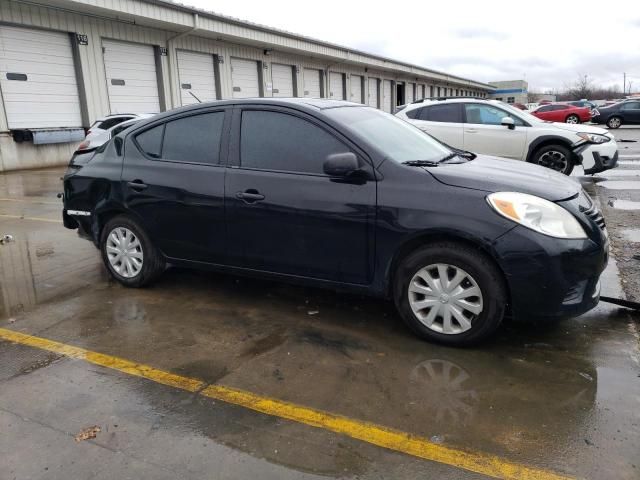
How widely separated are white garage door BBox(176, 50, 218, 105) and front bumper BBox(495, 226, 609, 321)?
58.8 feet

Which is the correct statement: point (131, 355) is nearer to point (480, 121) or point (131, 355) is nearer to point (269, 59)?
point (480, 121)

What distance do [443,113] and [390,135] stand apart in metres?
6.72

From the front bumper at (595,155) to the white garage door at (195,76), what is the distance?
46.1 ft

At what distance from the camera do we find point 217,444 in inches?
104

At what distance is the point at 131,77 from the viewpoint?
1817 centimetres

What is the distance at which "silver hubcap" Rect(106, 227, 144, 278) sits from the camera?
4.80 meters

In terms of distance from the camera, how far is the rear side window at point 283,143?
3924mm

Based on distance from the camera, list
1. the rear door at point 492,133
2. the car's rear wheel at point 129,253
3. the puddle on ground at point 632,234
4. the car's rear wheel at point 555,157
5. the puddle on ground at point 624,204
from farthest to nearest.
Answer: the rear door at point 492,133, the car's rear wheel at point 555,157, the puddle on ground at point 624,204, the puddle on ground at point 632,234, the car's rear wheel at point 129,253

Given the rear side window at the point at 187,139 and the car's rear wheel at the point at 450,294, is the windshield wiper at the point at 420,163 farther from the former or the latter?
the rear side window at the point at 187,139

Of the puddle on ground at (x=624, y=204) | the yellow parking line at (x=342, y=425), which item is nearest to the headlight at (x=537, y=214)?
the yellow parking line at (x=342, y=425)

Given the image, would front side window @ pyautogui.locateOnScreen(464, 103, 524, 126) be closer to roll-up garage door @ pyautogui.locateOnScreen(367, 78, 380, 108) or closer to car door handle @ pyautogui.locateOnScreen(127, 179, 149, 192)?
car door handle @ pyautogui.locateOnScreen(127, 179, 149, 192)

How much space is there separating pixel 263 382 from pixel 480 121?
27.5ft

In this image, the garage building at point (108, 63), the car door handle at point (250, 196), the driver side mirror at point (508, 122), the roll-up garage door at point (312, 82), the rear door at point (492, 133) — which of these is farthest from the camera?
the roll-up garage door at point (312, 82)

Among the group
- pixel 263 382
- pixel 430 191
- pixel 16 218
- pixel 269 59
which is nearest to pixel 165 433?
pixel 263 382
